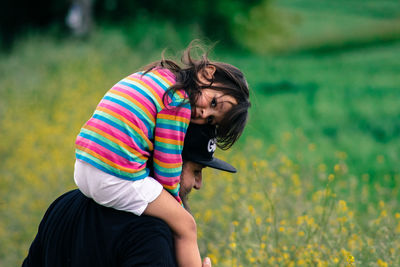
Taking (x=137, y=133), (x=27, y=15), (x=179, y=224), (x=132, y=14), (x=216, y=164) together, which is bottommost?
(x=179, y=224)

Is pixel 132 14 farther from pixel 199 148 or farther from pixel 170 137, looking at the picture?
pixel 170 137

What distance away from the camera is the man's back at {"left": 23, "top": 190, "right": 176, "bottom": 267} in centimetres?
194

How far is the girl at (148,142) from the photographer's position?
6.31ft

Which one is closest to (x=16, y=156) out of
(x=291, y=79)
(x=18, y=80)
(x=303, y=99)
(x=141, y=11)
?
(x=18, y=80)

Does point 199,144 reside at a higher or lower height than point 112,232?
higher

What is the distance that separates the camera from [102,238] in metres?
2.02

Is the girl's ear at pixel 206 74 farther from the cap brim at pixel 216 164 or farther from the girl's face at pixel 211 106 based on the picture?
the cap brim at pixel 216 164

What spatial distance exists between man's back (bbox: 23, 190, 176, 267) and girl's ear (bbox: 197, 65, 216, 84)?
2.06ft

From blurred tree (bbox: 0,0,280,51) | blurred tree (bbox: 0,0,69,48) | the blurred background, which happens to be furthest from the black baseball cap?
blurred tree (bbox: 0,0,69,48)

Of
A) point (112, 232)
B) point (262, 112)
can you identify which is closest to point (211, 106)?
point (112, 232)

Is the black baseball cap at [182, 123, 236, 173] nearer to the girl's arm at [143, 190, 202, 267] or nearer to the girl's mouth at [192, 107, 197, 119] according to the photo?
the girl's mouth at [192, 107, 197, 119]

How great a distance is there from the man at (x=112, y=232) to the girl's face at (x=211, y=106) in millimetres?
39

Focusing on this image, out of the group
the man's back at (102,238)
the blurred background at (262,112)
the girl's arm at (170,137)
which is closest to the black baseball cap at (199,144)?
the girl's arm at (170,137)

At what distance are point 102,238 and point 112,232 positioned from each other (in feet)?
0.19
